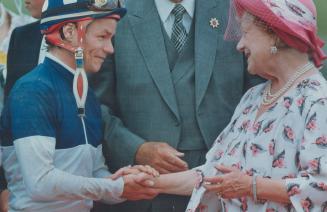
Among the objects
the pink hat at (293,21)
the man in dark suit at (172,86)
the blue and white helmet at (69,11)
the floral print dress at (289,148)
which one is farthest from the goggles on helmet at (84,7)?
the floral print dress at (289,148)

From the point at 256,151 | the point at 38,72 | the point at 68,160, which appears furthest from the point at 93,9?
the point at 256,151

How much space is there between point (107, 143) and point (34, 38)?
67cm

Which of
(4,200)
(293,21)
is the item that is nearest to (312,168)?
(293,21)

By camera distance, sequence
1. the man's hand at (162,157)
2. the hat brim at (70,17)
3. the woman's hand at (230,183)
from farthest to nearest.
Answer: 1. the man's hand at (162,157)
2. the hat brim at (70,17)
3. the woman's hand at (230,183)

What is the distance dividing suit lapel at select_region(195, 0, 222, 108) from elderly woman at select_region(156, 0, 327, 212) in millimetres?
300

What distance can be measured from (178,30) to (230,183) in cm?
85

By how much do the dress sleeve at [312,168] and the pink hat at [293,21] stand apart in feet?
0.82

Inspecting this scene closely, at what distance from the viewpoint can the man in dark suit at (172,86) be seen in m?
3.57

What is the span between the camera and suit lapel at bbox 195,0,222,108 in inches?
140

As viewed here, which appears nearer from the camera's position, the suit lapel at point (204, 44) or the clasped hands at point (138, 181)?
the clasped hands at point (138, 181)

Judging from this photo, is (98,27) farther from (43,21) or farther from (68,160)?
(68,160)

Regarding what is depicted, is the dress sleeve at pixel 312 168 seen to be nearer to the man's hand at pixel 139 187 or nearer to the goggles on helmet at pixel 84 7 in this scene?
the man's hand at pixel 139 187

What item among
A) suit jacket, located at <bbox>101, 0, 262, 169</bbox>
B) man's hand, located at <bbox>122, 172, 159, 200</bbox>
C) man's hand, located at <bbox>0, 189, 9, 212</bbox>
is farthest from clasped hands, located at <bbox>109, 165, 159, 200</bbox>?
man's hand, located at <bbox>0, 189, 9, 212</bbox>

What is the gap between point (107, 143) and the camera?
358 centimetres
